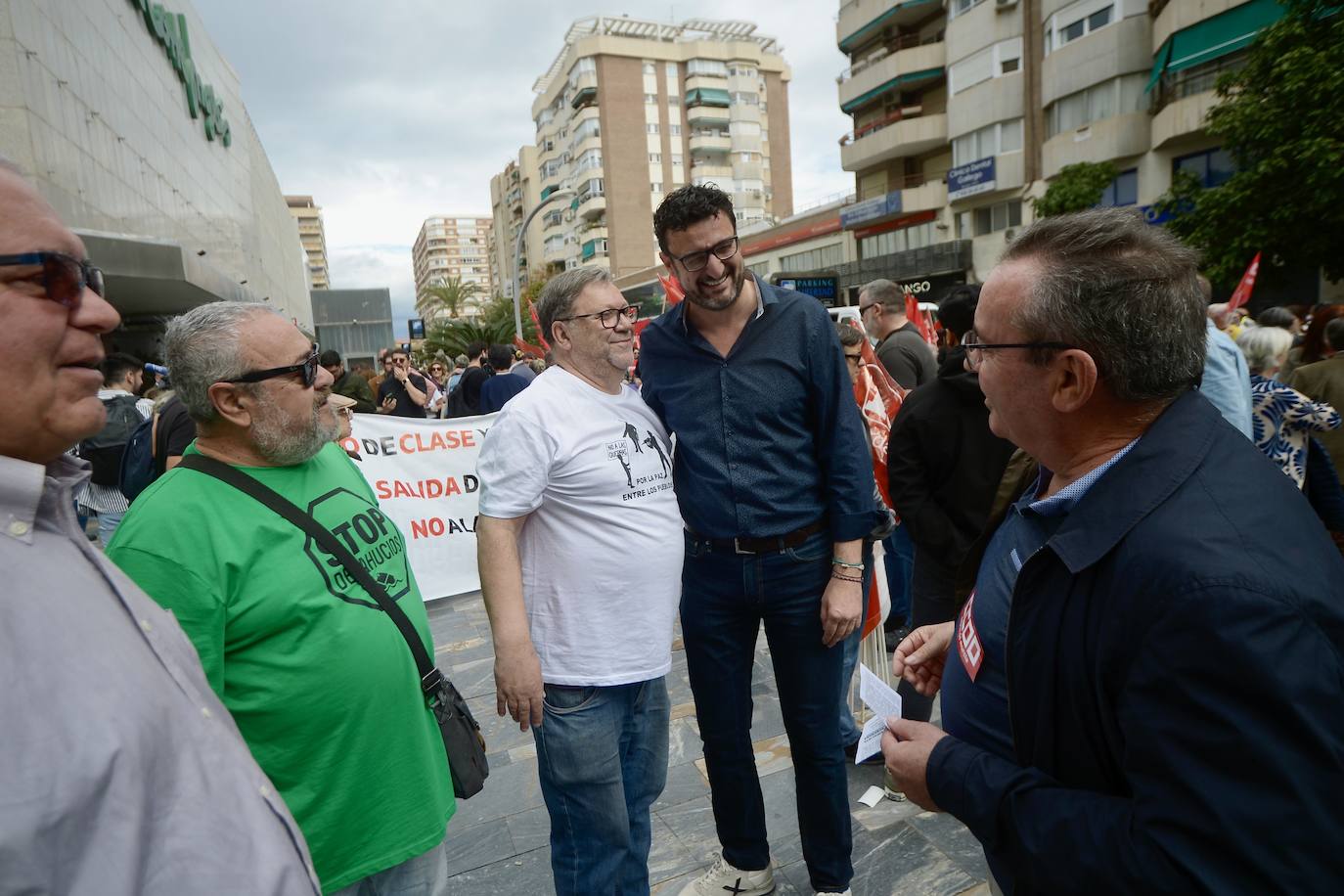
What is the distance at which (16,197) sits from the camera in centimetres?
102

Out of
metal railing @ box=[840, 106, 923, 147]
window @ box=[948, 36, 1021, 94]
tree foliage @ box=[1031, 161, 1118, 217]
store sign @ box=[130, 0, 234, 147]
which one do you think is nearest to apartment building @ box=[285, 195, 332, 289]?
store sign @ box=[130, 0, 234, 147]

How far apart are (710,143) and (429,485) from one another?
218 ft

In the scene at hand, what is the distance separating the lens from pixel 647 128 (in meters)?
65.1

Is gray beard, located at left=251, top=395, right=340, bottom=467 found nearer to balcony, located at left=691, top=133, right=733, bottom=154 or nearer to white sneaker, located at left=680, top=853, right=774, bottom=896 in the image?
white sneaker, located at left=680, top=853, right=774, bottom=896

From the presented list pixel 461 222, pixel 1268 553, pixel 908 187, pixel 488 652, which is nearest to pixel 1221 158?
pixel 908 187

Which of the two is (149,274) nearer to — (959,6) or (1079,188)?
(1079,188)

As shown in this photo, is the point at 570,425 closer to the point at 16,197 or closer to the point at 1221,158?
the point at 16,197

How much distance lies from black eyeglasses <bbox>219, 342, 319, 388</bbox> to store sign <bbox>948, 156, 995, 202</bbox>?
105 ft

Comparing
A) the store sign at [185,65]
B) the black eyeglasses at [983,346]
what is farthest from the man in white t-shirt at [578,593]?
the store sign at [185,65]

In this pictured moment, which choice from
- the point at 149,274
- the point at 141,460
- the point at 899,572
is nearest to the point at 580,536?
the point at 141,460

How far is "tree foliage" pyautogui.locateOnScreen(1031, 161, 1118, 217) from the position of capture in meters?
23.7

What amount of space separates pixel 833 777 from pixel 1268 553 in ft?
6.29

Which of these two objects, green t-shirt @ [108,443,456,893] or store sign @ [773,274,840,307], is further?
store sign @ [773,274,840,307]

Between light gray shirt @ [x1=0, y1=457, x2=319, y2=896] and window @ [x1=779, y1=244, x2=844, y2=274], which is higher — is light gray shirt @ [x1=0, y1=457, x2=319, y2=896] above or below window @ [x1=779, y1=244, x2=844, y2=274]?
below
